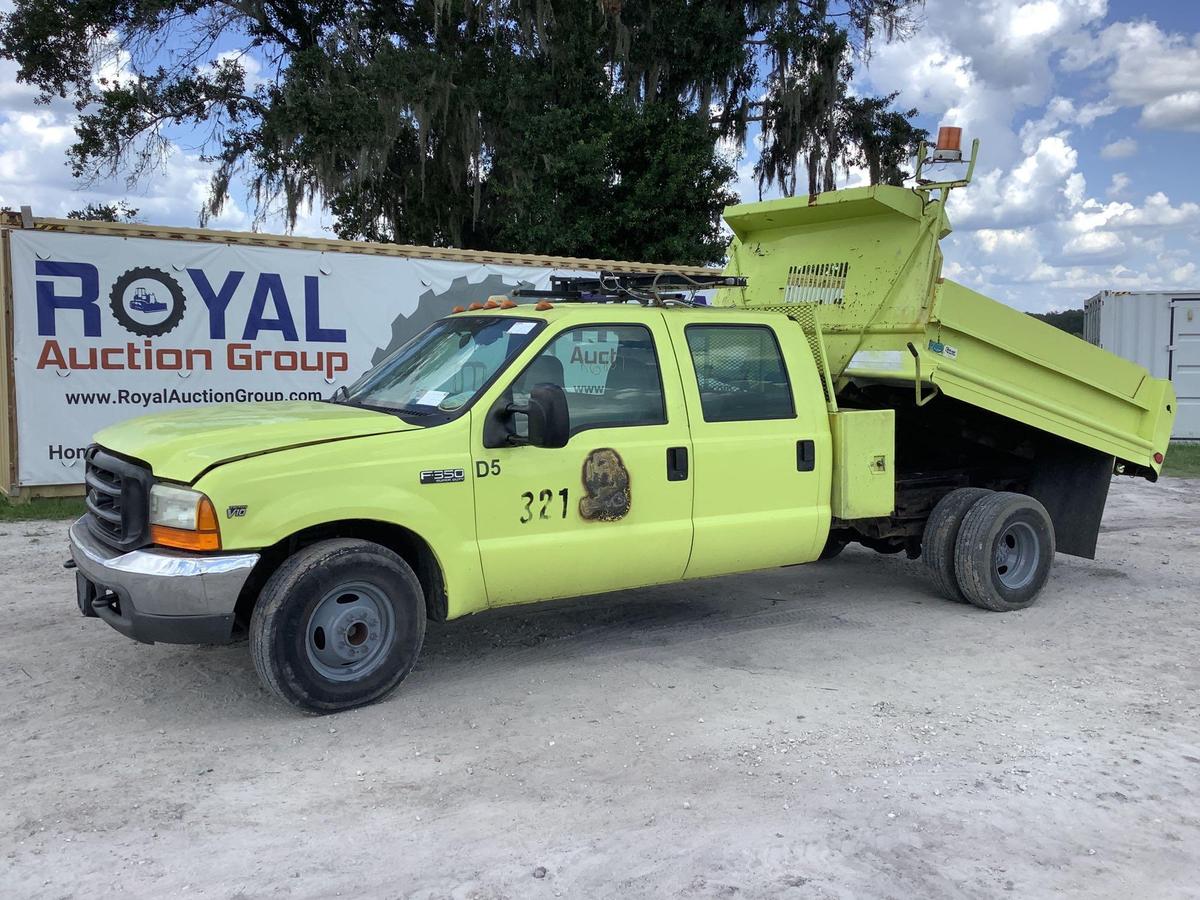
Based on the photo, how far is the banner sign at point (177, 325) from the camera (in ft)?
34.7

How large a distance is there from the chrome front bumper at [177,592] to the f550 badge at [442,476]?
839 mm

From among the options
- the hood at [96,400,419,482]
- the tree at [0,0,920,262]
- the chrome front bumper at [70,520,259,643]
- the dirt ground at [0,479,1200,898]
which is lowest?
the dirt ground at [0,479,1200,898]

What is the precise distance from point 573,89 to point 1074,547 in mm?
15460

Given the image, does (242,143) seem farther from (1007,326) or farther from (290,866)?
(290,866)

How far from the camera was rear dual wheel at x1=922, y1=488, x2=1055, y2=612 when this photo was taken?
22.4 ft

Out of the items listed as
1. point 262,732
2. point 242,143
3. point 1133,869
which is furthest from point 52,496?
point 242,143

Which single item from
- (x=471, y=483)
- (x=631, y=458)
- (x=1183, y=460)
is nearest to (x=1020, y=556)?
(x=631, y=458)

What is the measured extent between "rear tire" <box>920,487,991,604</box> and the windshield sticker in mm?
3634

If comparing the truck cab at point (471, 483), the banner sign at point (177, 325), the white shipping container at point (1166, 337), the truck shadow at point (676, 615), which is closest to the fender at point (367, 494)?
the truck cab at point (471, 483)

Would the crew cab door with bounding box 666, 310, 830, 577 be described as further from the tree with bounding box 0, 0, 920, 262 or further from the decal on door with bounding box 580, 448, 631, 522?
the tree with bounding box 0, 0, 920, 262

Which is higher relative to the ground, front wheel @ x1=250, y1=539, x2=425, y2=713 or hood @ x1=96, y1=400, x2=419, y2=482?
hood @ x1=96, y1=400, x2=419, y2=482

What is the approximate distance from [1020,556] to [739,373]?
8.69 ft

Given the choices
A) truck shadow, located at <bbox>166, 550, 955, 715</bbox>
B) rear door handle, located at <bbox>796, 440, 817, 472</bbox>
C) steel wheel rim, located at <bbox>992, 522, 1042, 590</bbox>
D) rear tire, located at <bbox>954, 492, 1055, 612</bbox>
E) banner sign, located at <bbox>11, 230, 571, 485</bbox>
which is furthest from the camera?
banner sign, located at <bbox>11, 230, 571, 485</bbox>

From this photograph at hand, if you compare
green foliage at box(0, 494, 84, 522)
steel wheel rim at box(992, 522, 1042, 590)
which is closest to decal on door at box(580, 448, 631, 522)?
steel wheel rim at box(992, 522, 1042, 590)
